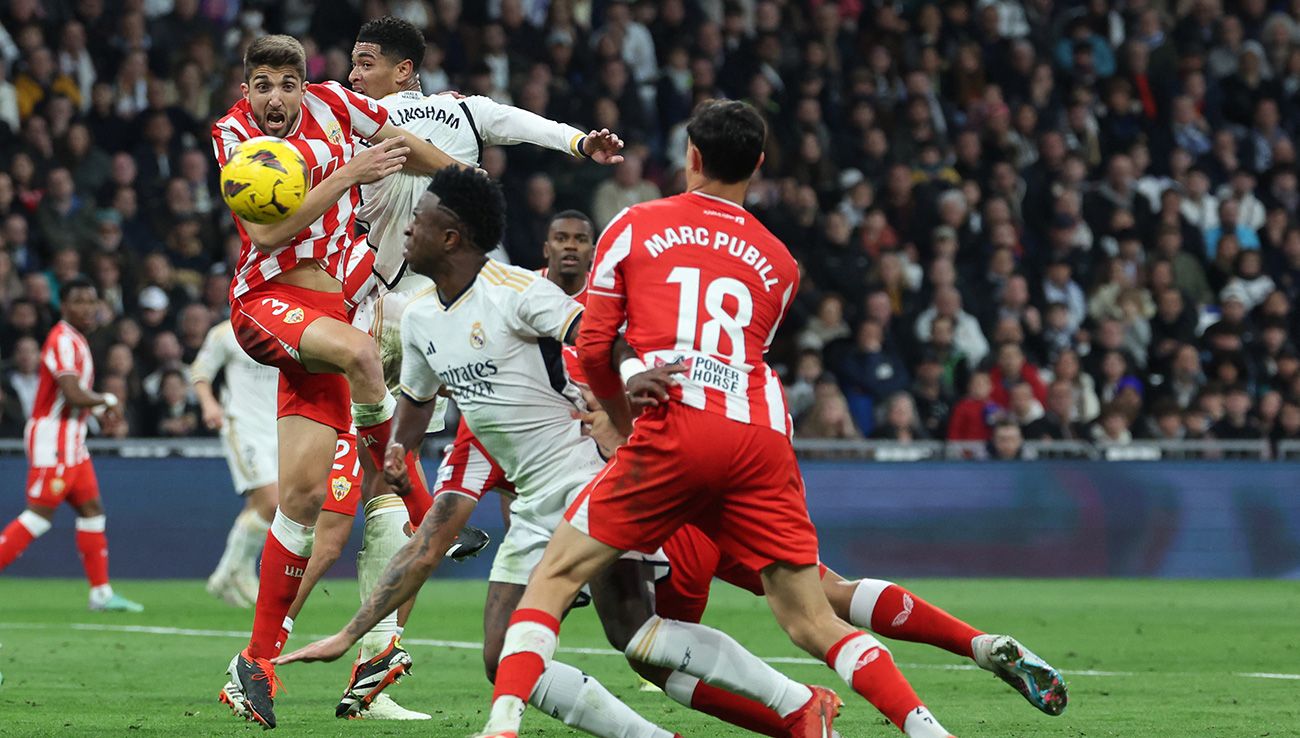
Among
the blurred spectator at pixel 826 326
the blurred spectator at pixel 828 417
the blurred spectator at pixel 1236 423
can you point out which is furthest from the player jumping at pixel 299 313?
the blurred spectator at pixel 1236 423

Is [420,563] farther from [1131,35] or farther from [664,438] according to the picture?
[1131,35]

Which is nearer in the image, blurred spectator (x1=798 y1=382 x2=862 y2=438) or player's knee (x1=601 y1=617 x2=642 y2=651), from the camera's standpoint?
player's knee (x1=601 y1=617 x2=642 y2=651)

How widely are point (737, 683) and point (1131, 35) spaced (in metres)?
17.3

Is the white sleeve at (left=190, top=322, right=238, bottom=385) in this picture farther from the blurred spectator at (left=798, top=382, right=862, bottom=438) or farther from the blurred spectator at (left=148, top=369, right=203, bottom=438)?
the blurred spectator at (left=798, top=382, right=862, bottom=438)

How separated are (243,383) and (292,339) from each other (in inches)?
286

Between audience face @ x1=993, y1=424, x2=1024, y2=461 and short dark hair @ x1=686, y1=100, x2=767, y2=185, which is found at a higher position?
short dark hair @ x1=686, y1=100, x2=767, y2=185

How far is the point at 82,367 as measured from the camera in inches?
547

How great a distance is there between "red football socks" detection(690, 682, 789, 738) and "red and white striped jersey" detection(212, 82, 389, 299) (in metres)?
2.65

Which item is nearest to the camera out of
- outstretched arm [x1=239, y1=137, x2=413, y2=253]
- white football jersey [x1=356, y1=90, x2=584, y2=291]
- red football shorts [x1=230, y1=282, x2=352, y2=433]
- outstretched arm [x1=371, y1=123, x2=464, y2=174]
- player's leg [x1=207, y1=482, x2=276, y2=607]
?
outstretched arm [x1=239, y1=137, x2=413, y2=253]

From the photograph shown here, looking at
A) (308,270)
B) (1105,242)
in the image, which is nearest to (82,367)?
(308,270)

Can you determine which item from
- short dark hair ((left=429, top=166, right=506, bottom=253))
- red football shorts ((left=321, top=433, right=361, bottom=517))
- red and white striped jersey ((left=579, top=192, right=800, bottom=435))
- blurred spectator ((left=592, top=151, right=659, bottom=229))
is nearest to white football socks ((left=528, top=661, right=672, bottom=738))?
red and white striped jersey ((left=579, top=192, right=800, bottom=435))

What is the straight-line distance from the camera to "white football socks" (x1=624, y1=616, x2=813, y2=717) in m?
5.98

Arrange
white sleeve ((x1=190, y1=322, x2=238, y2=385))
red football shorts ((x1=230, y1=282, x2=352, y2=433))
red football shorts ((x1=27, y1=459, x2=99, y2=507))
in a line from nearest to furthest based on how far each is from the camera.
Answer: red football shorts ((x1=230, y1=282, x2=352, y2=433))
red football shorts ((x1=27, y1=459, x2=99, y2=507))
white sleeve ((x1=190, y1=322, x2=238, y2=385))

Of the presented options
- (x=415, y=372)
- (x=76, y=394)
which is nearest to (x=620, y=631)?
(x=415, y=372)
